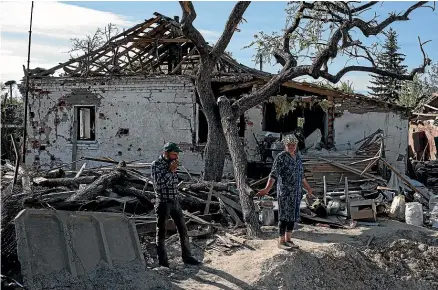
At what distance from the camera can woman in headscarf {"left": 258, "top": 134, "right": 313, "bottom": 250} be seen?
745 cm

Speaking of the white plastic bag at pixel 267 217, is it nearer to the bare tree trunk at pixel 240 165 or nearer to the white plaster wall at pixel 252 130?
the bare tree trunk at pixel 240 165

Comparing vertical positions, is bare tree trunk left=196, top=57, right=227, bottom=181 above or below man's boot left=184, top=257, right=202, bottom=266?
above

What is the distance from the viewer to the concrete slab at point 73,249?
18.9 feet

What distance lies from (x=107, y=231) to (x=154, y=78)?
9.16 metres

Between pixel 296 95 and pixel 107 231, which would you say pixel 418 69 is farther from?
pixel 107 231

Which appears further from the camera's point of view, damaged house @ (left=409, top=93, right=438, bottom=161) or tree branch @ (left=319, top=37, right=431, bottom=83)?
damaged house @ (left=409, top=93, right=438, bottom=161)

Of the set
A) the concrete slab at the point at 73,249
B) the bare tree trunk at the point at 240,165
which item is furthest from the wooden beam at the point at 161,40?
the concrete slab at the point at 73,249

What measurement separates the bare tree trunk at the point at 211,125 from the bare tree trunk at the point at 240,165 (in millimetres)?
412

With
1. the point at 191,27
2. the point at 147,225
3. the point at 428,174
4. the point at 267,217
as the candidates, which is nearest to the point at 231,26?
the point at 191,27

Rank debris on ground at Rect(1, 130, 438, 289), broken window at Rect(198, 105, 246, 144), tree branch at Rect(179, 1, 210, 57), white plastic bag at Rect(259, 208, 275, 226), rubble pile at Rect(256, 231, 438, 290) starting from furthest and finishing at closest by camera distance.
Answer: broken window at Rect(198, 105, 246, 144)
tree branch at Rect(179, 1, 210, 57)
white plastic bag at Rect(259, 208, 275, 226)
debris on ground at Rect(1, 130, 438, 289)
rubble pile at Rect(256, 231, 438, 290)

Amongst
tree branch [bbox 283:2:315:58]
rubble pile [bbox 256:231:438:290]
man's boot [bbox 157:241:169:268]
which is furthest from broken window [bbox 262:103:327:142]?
man's boot [bbox 157:241:169:268]

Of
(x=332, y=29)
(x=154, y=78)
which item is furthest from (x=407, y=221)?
(x=154, y=78)

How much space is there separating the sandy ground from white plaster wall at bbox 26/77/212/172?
746 centimetres

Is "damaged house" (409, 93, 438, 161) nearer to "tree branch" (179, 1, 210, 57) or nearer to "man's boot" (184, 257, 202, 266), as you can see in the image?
"tree branch" (179, 1, 210, 57)
